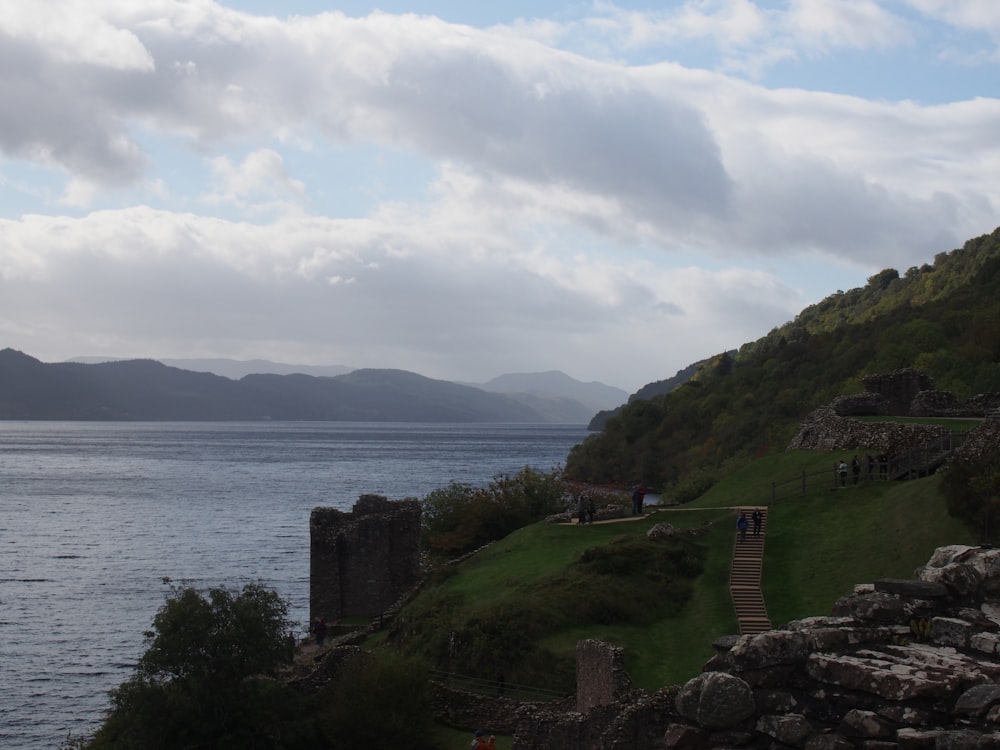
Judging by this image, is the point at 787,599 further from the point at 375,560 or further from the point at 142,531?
the point at 142,531

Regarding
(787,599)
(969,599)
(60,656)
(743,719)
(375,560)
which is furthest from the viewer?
(60,656)

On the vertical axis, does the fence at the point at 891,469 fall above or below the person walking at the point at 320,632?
above

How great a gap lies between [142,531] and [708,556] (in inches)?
2703

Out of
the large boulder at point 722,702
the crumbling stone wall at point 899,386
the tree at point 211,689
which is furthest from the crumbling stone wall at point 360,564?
the large boulder at point 722,702

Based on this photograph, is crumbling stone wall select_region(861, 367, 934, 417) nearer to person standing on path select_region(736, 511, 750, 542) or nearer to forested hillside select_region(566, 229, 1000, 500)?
forested hillside select_region(566, 229, 1000, 500)

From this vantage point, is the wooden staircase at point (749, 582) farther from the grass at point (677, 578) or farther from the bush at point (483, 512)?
the bush at point (483, 512)

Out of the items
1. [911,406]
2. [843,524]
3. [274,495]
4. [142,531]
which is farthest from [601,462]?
[843,524]

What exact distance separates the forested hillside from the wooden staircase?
64.0 feet

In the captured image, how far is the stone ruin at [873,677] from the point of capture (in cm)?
898

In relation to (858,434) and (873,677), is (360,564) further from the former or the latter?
(873,677)

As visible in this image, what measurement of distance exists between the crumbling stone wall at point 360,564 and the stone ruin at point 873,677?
1299 inches

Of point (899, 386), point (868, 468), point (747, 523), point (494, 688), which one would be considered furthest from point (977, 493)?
point (899, 386)

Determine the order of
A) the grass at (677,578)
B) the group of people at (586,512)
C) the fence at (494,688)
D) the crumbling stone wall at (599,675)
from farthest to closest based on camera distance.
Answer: the group of people at (586,512)
the grass at (677,578)
the fence at (494,688)
the crumbling stone wall at (599,675)

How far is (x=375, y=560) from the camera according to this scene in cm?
4366
